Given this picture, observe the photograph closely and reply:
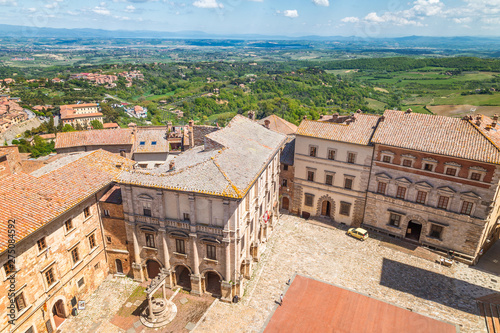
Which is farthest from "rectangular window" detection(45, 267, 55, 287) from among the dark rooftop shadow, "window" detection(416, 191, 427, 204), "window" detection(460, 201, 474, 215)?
"window" detection(460, 201, 474, 215)

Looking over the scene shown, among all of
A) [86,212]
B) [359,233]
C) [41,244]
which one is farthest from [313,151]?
[41,244]

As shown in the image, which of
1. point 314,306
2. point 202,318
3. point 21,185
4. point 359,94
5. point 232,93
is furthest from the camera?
point 232,93

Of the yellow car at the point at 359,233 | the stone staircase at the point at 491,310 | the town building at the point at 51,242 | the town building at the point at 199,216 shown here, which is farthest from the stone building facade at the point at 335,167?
the town building at the point at 51,242

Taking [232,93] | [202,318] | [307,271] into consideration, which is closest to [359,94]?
[232,93]

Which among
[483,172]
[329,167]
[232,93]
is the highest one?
[483,172]

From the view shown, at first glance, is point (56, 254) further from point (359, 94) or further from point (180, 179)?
point (359, 94)

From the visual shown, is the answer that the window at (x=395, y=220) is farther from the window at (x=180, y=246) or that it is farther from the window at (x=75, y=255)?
the window at (x=75, y=255)

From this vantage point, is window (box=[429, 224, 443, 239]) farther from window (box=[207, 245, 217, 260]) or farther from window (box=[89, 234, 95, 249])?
window (box=[89, 234, 95, 249])
